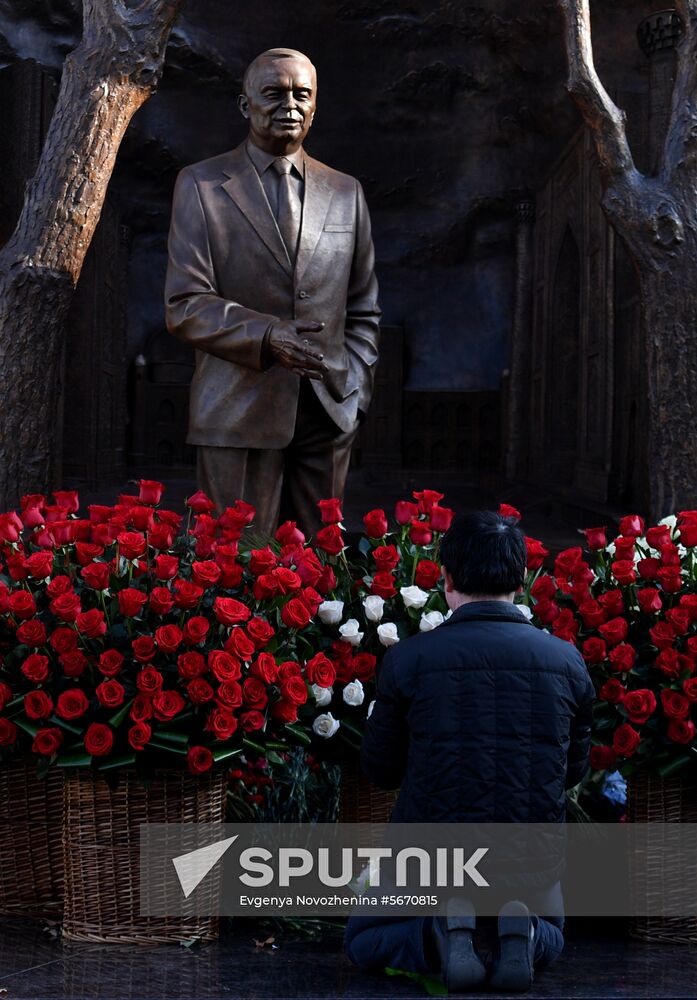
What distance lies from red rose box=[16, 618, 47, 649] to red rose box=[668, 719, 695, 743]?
5.03 feet

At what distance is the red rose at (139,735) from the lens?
2.50 metres

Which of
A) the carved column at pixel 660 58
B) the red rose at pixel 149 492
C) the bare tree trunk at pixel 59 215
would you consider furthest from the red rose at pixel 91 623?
the carved column at pixel 660 58

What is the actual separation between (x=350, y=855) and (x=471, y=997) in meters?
0.81

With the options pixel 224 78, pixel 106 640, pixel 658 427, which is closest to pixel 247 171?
pixel 106 640

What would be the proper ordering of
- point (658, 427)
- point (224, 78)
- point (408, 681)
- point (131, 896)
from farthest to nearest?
point (224, 78) → point (658, 427) → point (131, 896) → point (408, 681)

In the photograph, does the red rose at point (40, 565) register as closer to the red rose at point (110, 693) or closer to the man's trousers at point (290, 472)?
the red rose at point (110, 693)

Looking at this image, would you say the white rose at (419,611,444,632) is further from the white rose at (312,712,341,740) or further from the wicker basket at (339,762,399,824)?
the wicker basket at (339,762,399,824)

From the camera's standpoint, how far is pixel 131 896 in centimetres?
266

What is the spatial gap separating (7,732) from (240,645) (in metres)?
0.60

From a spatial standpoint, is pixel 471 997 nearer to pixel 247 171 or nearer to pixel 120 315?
pixel 247 171

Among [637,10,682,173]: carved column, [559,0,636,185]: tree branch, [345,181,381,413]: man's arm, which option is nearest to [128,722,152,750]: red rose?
[345,181,381,413]: man's arm

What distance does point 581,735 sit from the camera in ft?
7.91

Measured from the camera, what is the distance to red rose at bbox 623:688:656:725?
275 centimetres

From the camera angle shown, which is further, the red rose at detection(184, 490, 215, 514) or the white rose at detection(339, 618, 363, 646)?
the red rose at detection(184, 490, 215, 514)
